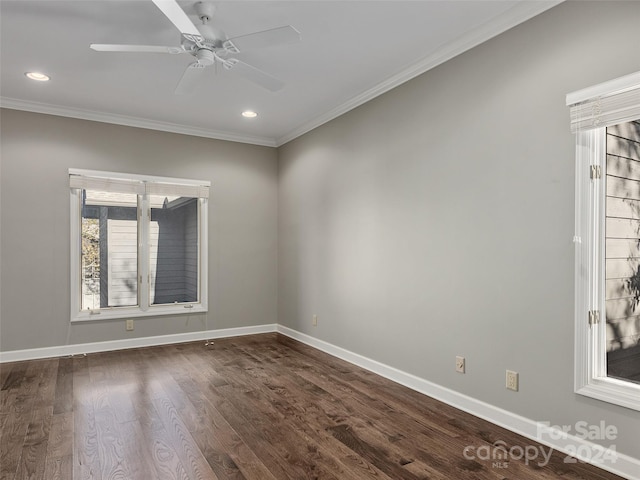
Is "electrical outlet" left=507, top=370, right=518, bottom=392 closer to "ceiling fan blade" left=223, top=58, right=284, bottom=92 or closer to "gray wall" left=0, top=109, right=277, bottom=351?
"ceiling fan blade" left=223, top=58, right=284, bottom=92

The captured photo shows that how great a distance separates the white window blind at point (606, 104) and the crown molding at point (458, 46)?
0.64 meters

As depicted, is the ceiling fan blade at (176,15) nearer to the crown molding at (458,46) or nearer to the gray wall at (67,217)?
the crown molding at (458,46)

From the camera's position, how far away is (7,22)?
9.26 ft

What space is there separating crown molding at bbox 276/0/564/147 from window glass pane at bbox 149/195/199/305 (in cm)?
227

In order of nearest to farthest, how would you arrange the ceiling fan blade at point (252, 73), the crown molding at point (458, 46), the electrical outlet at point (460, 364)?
the crown molding at point (458, 46), the ceiling fan blade at point (252, 73), the electrical outlet at point (460, 364)

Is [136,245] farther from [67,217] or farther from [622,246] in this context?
[622,246]

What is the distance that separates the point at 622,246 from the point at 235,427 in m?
2.64

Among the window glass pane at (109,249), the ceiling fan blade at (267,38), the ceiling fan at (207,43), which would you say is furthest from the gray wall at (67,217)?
the ceiling fan blade at (267,38)

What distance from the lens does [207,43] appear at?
271cm

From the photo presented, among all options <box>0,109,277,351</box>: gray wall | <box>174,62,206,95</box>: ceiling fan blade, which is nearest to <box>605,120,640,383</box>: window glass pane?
<box>174,62,206,95</box>: ceiling fan blade

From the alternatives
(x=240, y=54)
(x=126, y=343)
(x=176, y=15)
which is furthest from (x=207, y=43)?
(x=126, y=343)

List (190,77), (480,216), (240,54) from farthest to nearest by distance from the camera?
(240,54)
(190,77)
(480,216)

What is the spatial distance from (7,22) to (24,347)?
10.6 ft

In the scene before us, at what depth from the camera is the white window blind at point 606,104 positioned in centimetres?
211
